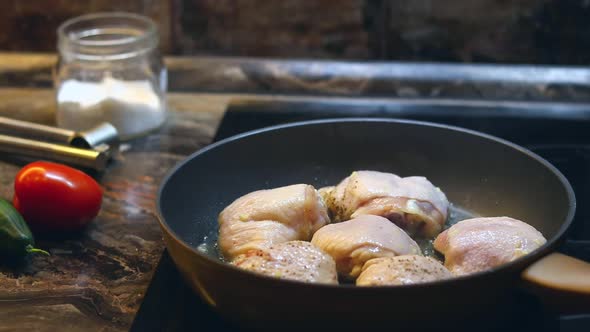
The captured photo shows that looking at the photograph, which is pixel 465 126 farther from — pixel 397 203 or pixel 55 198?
pixel 55 198

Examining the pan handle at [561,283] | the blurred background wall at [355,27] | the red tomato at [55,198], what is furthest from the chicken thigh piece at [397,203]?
the blurred background wall at [355,27]

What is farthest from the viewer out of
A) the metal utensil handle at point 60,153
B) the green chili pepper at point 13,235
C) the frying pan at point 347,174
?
the metal utensil handle at point 60,153

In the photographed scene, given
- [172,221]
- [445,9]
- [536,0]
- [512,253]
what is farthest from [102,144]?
[536,0]

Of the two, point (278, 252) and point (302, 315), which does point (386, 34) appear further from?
point (302, 315)

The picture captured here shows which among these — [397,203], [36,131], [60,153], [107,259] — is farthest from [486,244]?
[36,131]

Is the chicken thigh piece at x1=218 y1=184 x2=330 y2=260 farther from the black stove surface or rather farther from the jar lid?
the jar lid

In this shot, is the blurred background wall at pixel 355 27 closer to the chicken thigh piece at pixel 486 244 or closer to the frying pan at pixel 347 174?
the frying pan at pixel 347 174

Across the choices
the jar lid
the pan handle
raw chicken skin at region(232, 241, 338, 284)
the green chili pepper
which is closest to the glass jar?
the jar lid
